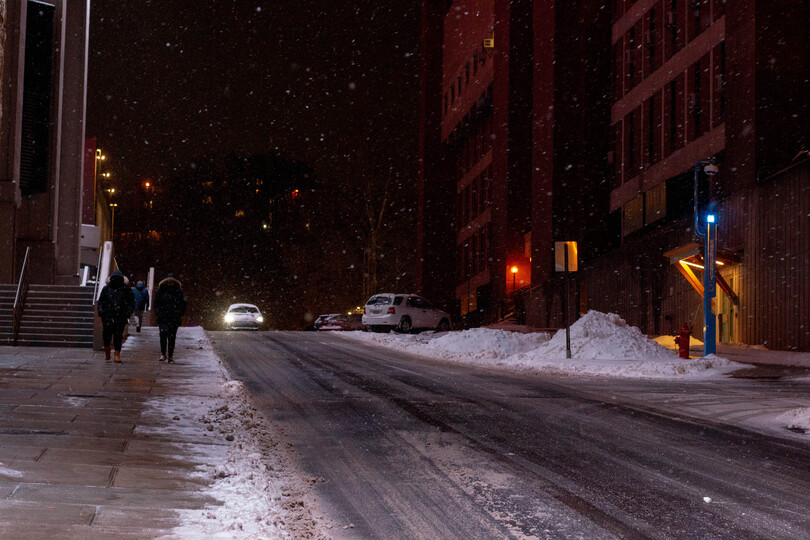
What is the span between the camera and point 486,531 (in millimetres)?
5262

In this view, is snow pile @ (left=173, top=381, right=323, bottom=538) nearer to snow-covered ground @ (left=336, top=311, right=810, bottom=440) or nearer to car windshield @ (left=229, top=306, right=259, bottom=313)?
snow-covered ground @ (left=336, top=311, right=810, bottom=440)

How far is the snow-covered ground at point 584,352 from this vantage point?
58.3 ft

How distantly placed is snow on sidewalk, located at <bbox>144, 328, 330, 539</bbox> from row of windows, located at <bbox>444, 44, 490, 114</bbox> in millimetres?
47377

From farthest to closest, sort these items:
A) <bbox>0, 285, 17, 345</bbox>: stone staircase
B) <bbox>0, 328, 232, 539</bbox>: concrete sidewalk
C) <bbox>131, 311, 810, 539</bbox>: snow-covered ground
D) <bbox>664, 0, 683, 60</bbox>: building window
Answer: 1. <bbox>664, 0, 683, 60</bbox>: building window
2. <bbox>0, 285, 17, 345</bbox>: stone staircase
3. <bbox>131, 311, 810, 539</bbox>: snow-covered ground
4. <bbox>0, 328, 232, 539</bbox>: concrete sidewalk

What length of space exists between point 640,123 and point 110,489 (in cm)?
3464

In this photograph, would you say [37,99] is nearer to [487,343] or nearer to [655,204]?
[487,343]

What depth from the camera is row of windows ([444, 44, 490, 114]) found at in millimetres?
55062

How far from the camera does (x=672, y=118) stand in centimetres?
3347

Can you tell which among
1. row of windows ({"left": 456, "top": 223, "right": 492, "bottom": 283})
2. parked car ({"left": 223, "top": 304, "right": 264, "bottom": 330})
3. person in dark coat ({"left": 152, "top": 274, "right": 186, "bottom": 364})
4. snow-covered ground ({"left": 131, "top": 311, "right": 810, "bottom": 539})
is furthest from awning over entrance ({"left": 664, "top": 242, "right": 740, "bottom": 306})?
row of windows ({"left": 456, "top": 223, "right": 492, "bottom": 283})

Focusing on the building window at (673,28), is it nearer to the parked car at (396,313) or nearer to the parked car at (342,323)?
the parked car at (396,313)

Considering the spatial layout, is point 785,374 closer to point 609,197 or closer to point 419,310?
point 419,310

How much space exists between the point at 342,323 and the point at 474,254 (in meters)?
17.4

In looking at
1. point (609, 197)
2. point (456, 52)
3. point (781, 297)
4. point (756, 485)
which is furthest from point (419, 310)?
point (456, 52)

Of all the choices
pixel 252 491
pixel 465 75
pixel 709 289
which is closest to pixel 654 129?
pixel 709 289
